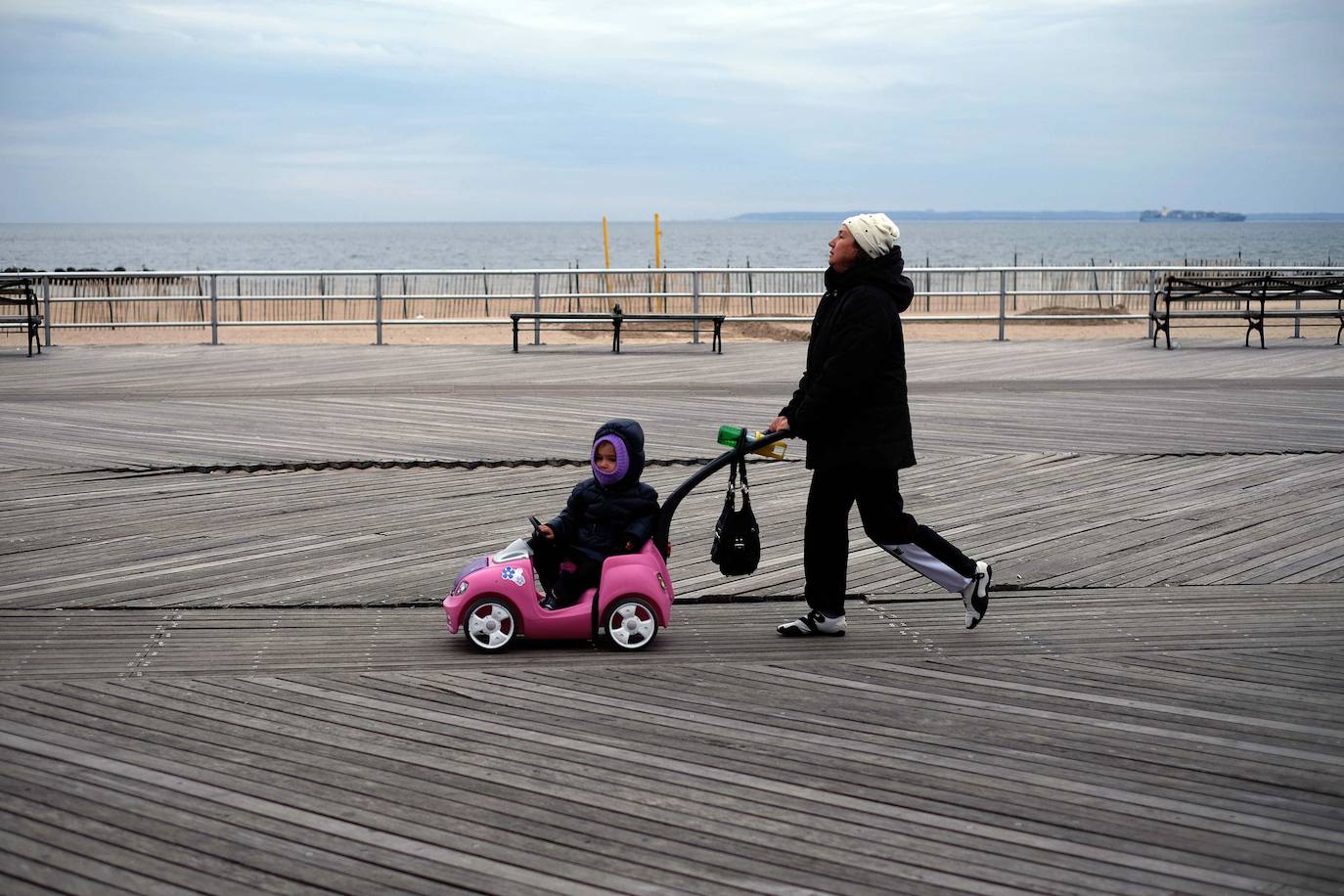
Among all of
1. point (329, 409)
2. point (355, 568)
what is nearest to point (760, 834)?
point (355, 568)

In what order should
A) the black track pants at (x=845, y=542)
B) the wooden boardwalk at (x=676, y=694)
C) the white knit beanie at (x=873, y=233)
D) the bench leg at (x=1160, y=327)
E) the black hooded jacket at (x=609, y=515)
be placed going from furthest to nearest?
the bench leg at (x=1160, y=327), the black track pants at (x=845, y=542), the black hooded jacket at (x=609, y=515), the white knit beanie at (x=873, y=233), the wooden boardwalk at (x=676, y=694)

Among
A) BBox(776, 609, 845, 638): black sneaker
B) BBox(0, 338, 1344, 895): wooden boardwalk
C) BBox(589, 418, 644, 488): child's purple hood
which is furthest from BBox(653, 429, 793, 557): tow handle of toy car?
BBox(776, 609, 845, 638): black sneaker

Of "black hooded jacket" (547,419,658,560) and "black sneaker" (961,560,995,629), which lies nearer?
"black hooded jacket" (547,419,658,560)

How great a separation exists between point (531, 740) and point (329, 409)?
26.7ft

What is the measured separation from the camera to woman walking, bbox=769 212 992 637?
4.94 m

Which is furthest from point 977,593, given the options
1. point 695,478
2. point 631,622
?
point 631,622

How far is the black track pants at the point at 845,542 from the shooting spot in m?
5.18

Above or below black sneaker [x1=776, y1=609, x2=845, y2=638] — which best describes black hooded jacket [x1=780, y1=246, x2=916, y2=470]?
above

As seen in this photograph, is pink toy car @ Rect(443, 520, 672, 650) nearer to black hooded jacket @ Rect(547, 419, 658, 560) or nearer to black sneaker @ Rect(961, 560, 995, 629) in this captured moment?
black hooded jacket @ Rect(547, 419, 658, 560)

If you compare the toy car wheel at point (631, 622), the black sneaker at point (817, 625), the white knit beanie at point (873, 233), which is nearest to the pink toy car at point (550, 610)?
the toy car wheel at point (631, 622)

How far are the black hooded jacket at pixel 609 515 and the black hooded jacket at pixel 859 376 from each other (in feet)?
1.96

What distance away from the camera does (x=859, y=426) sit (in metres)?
5.06

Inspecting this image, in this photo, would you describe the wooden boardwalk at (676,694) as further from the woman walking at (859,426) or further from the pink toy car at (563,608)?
the woman walking at (859,426)

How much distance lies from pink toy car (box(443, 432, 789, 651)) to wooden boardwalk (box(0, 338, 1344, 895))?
96 millimetres
